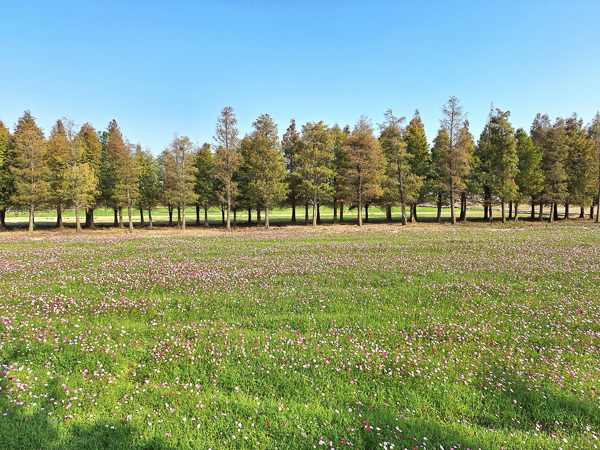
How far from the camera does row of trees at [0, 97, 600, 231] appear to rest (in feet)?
124

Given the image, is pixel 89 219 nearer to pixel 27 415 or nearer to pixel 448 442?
pixel 27 415

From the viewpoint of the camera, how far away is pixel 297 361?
561 cm

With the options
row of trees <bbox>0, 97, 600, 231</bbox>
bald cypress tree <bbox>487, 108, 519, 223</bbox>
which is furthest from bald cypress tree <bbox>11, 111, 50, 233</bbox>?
bald cypress tree <bbox>487, 108, 519, 223</bbox>

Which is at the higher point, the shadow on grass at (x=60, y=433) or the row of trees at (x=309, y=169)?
the row of trees at (x=309, y=169)

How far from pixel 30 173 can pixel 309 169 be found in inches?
1422

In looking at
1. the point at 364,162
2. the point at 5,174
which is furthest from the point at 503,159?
the point at 5,174

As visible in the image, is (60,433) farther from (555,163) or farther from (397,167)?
(555,163)

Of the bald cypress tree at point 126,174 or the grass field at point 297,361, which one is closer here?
the grass field at point 297,361

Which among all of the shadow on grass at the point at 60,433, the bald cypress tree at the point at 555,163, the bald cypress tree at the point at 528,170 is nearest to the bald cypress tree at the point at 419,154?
the bald cypress tree at the point at 528,170

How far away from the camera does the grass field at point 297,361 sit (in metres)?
3.85

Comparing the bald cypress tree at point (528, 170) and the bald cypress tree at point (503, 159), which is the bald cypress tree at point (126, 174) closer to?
the bald cypress tree at point (503, 159)

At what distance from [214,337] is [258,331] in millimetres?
1026

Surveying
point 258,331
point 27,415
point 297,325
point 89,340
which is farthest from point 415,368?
point 89,340

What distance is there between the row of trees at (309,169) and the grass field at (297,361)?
101 feet
